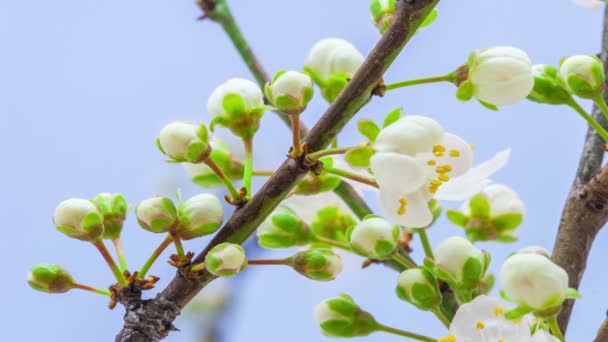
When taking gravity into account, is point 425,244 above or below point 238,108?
below

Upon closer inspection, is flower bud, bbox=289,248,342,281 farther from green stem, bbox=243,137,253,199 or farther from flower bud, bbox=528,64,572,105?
flower bud, bbox=528,64,572,105

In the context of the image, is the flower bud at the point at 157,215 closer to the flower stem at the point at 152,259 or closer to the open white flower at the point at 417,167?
the flower stem at the point at 152,259

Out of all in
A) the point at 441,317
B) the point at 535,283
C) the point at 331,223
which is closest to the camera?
the point at 535,283

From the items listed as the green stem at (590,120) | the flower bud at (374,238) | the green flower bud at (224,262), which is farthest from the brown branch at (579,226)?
the green flower bud at (224,262)

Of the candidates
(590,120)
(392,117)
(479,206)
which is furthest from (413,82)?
(479,206)

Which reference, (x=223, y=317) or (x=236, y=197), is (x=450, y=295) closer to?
(x=236, y=197)

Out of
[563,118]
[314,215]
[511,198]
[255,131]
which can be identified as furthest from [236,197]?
[563,118]

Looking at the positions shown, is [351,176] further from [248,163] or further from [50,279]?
[50,279]
